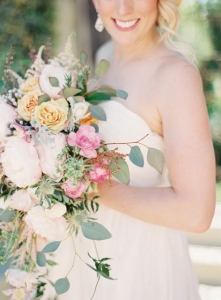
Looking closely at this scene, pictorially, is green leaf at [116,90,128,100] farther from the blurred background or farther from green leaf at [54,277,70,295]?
the blurred background

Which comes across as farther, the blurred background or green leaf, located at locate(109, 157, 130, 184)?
the blurred background

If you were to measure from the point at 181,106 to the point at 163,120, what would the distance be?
8cm

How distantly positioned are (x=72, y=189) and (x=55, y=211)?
0.08m

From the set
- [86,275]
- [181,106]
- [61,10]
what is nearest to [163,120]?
[181,106]

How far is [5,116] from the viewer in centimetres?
141

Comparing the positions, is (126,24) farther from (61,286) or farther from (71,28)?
(71,28)

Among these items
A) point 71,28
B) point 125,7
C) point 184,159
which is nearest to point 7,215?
point 184,159

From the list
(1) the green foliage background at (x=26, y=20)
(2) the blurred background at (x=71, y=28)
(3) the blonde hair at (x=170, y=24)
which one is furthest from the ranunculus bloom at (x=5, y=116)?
(1) the green foliage background at (x=26, y=20)

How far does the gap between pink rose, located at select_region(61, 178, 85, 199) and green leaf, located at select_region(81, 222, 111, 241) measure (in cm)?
9

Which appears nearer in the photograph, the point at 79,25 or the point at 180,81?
the point at 180,81

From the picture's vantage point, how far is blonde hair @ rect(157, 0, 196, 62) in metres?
1.66

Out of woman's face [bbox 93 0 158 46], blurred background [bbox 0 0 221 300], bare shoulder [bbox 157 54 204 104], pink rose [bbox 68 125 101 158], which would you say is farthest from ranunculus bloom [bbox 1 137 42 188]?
blurred background [bbox 0 0 221 300]

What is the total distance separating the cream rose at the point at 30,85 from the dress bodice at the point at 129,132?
248mm

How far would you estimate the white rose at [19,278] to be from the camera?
5.08ft
